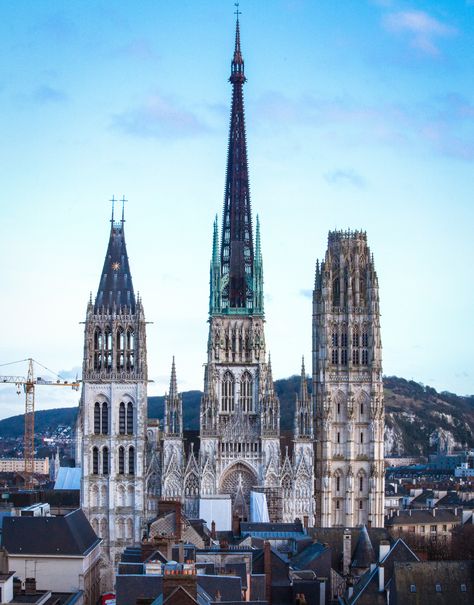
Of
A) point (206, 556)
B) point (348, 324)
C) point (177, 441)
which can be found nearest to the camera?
point (206, 556)

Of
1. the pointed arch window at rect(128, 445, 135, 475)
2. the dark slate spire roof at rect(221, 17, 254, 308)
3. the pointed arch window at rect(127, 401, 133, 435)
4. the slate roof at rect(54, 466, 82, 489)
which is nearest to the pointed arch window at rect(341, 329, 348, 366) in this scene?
the dark slate spire roof at rect(221, 17, 254, 308)

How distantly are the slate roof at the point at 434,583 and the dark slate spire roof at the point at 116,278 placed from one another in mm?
57151

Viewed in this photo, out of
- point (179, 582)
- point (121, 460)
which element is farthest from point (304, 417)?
point (179, 582)

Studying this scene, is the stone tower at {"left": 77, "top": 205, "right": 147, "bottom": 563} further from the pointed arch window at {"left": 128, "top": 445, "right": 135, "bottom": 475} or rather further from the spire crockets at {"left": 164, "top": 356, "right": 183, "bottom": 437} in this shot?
the spire crockets at {"left": 164, "top": 356, "right": 183, "bottom": 437}

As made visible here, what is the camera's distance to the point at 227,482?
130000mm

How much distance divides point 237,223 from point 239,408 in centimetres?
1962

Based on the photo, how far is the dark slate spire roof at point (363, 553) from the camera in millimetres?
96938

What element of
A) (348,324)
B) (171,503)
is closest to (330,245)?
(348,324)

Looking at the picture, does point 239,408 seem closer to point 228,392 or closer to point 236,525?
point 228,392

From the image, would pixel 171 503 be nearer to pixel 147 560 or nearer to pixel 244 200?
pixel 147 560

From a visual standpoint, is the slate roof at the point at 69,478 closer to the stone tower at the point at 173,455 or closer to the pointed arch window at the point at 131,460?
the pointed arch window at the point at 131,460

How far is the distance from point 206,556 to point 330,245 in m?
58.3

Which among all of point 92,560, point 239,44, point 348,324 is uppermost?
point 239,44

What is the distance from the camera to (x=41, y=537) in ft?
307
